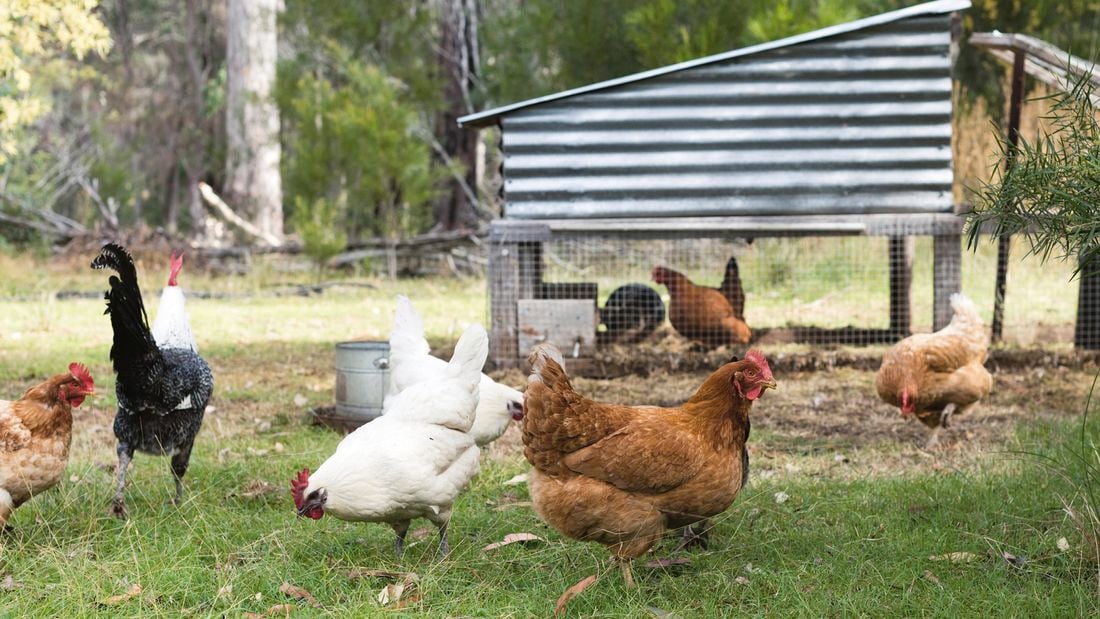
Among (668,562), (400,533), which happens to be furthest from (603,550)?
(400,533)

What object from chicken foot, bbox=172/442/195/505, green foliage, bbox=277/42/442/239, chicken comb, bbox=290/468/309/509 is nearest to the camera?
chicken comb, bbox=290/468/309/509

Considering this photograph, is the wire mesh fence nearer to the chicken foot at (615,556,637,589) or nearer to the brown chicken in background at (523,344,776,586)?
the brown chicken in background at (523,344,776,586)

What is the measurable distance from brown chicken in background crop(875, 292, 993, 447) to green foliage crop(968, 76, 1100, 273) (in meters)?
2.67

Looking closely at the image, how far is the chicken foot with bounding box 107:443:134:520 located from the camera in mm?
4539

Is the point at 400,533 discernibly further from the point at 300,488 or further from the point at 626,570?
the point at 626,570

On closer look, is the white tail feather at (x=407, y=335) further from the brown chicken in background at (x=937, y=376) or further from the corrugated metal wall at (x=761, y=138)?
the corrugated metal wall at (x=761, y=138)

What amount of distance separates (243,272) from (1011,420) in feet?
41.4

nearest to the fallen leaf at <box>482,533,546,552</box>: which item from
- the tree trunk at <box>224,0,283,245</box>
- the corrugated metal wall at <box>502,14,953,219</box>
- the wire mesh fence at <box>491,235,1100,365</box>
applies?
the wire mesh fence at <box>491,235,1100,365</box>

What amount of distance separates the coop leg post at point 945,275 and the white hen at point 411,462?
15.7 ft

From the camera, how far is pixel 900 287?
9.59m

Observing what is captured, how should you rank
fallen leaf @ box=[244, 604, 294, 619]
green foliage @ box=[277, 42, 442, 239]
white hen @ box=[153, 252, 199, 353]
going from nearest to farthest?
fallen leaf @ box=[244, 604, 294, 619]
white hen @ box=[153, 252, 199, 353]
green foliage @ box=[277, 42, 442, 239]

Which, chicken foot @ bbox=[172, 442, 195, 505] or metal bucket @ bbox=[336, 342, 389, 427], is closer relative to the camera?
chicken foot @ bbox=[172, 442, 195, 505]

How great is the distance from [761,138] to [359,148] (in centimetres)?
817

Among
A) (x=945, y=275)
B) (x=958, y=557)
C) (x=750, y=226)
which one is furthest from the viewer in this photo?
(x=750, y=226)
